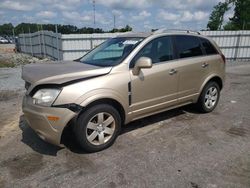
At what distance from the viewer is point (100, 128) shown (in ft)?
11.3

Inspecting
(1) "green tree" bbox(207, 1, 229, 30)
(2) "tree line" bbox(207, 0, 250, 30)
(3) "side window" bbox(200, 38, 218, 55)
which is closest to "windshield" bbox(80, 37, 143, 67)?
(3) "side window" bbox(200, 38, 218, 55)

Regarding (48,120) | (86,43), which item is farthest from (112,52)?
(86,43)

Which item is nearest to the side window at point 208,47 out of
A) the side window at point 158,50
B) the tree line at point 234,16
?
the side window at point 158,50

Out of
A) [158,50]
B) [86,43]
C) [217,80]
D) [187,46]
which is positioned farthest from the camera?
[86,43]

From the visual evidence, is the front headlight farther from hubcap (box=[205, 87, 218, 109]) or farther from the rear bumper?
hubcap (box=[205, 87, 218, 109])

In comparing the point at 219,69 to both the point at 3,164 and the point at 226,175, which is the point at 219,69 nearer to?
the point at 226,175

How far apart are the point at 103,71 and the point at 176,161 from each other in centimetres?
167

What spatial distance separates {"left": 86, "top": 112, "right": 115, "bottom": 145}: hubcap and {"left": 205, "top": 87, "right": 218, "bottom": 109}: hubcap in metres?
2.55

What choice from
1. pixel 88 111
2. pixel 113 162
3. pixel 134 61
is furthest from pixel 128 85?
pixel 113 162

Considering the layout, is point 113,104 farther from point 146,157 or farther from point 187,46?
point 187,46

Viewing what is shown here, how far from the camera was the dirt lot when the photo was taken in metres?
2.85

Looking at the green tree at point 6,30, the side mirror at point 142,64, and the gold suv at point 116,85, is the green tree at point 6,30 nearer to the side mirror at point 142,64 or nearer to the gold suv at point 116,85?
the gold suv at point 116,85

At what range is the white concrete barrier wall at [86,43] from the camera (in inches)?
536

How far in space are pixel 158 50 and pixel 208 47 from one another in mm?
1537
